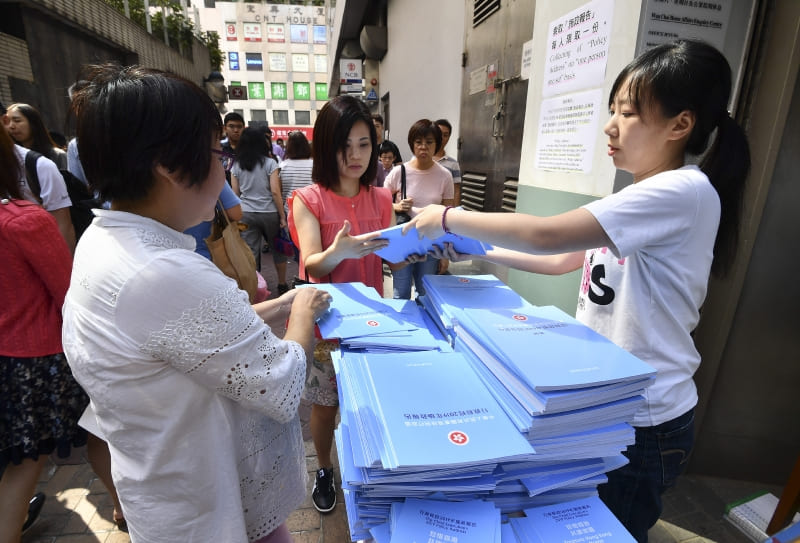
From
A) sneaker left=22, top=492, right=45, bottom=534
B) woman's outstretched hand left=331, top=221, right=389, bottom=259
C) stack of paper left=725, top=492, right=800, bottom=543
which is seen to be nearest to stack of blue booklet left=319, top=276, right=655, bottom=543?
woman's outstretched hand left=331, top=221, right=389, bottom=259

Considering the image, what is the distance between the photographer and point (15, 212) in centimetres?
146

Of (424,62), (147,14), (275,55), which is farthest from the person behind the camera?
(275,55)

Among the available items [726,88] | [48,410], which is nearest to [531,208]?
[726,88]

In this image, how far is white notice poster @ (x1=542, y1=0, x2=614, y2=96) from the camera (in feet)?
5.65

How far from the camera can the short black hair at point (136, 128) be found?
2.58ft

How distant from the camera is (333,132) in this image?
70.1 inches

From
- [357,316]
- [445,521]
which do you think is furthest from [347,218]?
[445,521]

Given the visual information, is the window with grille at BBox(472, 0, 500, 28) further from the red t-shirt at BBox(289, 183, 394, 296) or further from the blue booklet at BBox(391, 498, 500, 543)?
the blue booklet at BBox(391, 498, 500, 543)

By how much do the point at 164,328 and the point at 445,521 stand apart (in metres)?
0.63

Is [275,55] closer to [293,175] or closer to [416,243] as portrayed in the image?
[293,175]

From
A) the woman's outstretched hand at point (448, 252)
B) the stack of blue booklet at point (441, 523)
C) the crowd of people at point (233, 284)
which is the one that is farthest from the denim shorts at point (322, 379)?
the stack of blue booklet at point (441, 523)

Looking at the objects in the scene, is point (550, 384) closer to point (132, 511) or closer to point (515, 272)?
point (132, 511)

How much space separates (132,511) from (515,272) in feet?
7.81

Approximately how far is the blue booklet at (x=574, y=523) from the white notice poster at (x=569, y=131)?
1.48 metres
